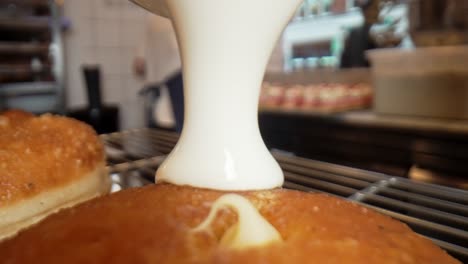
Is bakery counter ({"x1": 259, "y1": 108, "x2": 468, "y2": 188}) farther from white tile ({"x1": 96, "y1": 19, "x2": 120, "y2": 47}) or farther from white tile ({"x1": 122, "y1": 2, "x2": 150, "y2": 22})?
white tile ({"x1": 122, "y1": 2, "x2": 150, "y2": 22})

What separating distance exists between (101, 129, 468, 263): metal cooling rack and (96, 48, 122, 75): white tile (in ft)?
12.9

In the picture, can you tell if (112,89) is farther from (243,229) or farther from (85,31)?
(243,229)

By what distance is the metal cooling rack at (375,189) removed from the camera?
511 mm

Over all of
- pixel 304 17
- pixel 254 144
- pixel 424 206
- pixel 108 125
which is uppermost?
pixel 304 17

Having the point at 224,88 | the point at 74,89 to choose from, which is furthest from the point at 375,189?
the point at 74,89

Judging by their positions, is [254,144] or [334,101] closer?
[254,144]

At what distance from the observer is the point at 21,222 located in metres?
0.51

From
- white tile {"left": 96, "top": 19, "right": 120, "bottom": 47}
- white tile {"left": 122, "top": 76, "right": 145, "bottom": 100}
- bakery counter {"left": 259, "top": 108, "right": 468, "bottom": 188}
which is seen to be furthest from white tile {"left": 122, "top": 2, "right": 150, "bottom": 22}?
bakery counter {"left": 259, "top": 108, "right": 468, "bottom": 188}

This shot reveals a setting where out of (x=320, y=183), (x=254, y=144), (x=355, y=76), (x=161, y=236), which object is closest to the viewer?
(x=161, y=236)

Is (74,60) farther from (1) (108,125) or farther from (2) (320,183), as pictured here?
(2) (320,183)

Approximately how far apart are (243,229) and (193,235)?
0.11ft

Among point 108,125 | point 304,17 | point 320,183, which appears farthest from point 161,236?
point 108,125

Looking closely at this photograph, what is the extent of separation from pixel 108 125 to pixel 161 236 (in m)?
4.03

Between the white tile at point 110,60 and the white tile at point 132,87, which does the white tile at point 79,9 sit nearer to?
the white tile at point 110,60
